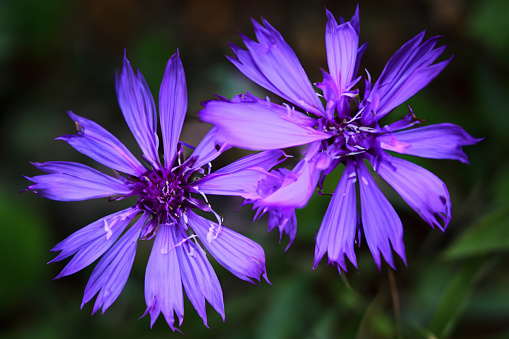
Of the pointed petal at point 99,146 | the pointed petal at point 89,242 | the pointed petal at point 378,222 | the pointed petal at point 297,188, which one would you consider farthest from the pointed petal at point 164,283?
the pointed petal at point 378,222

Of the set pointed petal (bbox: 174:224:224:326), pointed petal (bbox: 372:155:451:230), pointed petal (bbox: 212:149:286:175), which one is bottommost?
pointed petal (bbox: 174:224:224:326)

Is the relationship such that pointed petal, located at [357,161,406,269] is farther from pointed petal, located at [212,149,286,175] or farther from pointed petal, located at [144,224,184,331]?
pointed petal, located at [144,224,184,331]

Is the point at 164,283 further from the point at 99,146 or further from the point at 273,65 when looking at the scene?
the point at 273,65

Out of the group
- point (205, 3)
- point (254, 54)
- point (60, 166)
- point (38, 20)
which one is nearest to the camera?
point (254, 54)

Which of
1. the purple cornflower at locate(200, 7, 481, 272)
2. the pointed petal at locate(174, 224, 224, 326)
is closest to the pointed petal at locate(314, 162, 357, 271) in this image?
the purple cornflower at locate(200, 7, 481, 272)

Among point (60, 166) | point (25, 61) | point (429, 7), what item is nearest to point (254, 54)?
point (60, 166)

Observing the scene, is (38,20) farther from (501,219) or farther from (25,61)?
(501,219)
